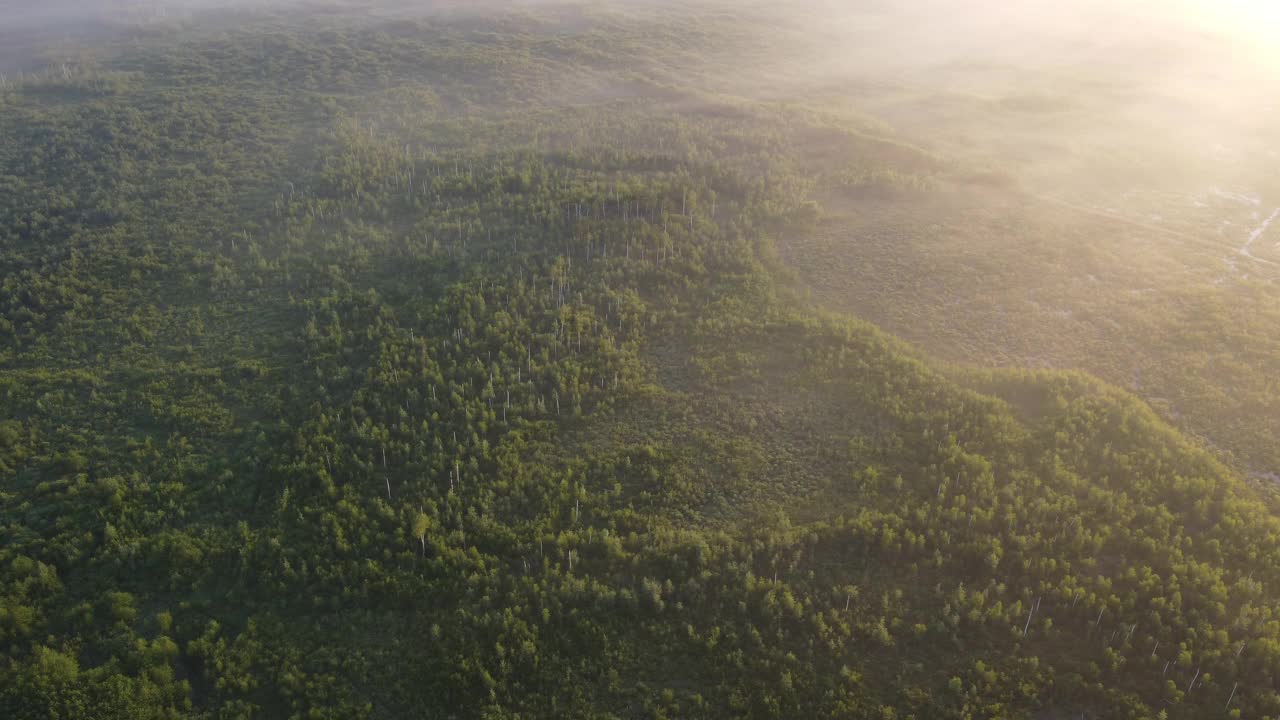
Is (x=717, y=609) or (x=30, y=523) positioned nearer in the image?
(x=717, y=609)

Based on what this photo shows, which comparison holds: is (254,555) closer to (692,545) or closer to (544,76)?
(692,545)

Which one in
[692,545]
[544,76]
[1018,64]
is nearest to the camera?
[692,545]

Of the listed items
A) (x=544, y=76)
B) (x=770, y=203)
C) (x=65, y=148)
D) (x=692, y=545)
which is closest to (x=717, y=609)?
(x=692, y=545)

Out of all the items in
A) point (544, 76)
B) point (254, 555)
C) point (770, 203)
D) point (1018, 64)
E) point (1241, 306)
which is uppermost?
point (1018, 64)

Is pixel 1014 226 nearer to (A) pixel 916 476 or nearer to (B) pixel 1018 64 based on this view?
(A) pixel 916 476

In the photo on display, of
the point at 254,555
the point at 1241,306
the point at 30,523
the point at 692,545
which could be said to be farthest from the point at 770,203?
the point at 30,523

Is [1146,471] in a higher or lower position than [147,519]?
higher

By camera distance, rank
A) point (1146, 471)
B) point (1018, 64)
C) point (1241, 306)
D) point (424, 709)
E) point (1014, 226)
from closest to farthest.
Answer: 1. point (424, 709)
2. point (1146, 471)
3. point (1241, 306)
4. point (1014, 226)
5. point (1018, 64)
